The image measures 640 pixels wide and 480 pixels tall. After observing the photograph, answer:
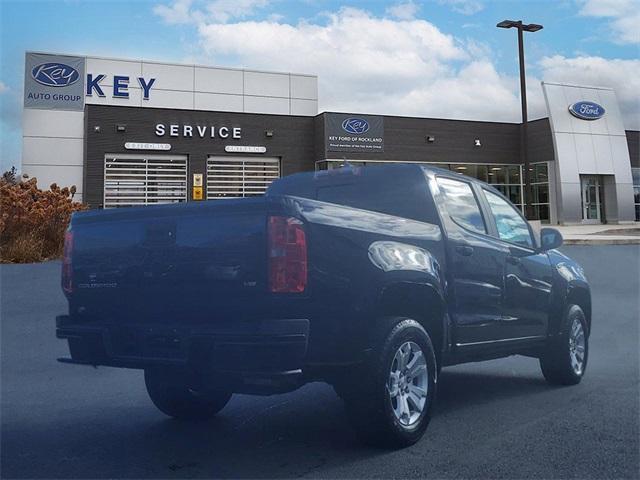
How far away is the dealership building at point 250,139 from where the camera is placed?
30.4m

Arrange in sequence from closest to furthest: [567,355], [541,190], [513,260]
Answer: [513,260], [567,355], [541,190]

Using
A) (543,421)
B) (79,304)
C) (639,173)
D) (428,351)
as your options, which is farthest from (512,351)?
(639,173)

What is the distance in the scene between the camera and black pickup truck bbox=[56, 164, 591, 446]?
3.75m

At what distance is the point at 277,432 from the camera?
4.80m

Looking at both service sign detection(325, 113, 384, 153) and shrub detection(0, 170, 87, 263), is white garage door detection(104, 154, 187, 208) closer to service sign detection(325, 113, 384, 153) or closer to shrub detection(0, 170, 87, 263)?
service sign detection(325, 113, 384, 153)

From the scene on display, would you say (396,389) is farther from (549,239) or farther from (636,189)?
(636,189)

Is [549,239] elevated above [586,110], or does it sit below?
below

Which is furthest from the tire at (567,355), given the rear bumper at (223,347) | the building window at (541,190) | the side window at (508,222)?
the building window at (541,190)

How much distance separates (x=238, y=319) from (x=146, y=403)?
254 cm

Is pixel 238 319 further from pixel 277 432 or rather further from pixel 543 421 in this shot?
pixel 543 421

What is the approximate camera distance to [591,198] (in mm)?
36469

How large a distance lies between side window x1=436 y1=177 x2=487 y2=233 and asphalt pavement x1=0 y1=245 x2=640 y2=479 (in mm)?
1635

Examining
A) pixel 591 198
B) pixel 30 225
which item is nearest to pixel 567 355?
pixel 30 225

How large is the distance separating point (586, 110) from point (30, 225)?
30644 mm
